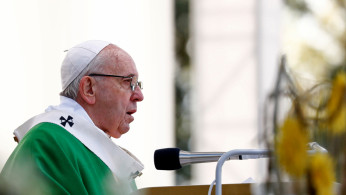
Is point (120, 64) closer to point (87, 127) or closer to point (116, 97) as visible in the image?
point (116, 97)

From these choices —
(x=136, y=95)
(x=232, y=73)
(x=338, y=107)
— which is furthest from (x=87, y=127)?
(x=232, y=73)

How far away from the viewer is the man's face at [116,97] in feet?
10.2

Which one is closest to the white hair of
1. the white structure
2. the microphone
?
the microphone

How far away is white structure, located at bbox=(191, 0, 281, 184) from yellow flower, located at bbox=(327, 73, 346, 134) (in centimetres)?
647

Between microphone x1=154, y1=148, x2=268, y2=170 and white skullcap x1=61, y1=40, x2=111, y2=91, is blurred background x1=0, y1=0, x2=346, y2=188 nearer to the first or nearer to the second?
white skullcap x1=61, y1=40, x2=111, y2=91

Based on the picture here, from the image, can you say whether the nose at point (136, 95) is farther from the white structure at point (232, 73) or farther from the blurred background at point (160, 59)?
the white structure at point (232, 73)

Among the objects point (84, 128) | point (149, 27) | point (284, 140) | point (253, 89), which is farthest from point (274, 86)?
point (149, 27)

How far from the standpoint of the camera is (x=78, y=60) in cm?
324

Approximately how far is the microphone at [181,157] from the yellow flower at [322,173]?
1.07 m

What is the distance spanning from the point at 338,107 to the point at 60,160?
6.72 ft

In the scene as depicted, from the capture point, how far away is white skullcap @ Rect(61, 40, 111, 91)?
126 inches

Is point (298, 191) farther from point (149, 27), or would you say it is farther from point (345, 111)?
point (149, 27)

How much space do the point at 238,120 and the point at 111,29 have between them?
5.74 feet

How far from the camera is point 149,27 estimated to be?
880 centimetres
